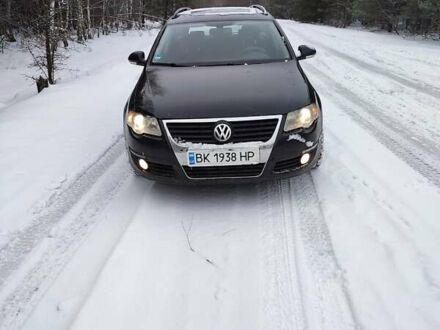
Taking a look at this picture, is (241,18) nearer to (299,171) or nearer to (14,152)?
(299,171)

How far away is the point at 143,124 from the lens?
3.85 metres

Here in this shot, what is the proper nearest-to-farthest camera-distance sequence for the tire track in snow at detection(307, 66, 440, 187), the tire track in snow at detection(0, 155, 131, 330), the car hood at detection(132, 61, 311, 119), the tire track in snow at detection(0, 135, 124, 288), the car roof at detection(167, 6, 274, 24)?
1. the tire track in snow at detection(0, 155, 131, 330)
2. the tire track in snow at detection(0, 135, 124, 288)
3. the car hood at detection(132, 61, 311, 119)
4. the tire track in snow at detection(307, 66, 440, 187)
5. the car roof at detection(167, 6, 274, 24)

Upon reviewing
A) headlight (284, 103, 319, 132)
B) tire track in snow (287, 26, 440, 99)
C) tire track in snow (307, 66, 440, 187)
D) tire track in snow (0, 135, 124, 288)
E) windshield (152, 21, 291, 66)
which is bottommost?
tire track in snow (0, 135, 124, 288)

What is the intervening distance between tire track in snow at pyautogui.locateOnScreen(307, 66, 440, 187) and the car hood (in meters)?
1.52

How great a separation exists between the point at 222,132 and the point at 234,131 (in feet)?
0.33

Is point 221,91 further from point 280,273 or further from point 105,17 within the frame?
point 105,17

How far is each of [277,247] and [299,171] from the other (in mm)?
889

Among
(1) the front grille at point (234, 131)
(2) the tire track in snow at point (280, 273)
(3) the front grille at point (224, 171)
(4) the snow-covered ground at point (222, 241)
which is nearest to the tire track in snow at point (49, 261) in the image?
(4) the snow-covered ground at point (222, 241)

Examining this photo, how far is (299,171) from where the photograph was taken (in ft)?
12.7

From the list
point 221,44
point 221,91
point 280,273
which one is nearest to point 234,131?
point 221,91

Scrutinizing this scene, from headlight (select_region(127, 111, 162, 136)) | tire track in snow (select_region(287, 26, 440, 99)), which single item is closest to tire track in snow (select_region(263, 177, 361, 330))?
headlight (select_region(127, 111, 162, 136))

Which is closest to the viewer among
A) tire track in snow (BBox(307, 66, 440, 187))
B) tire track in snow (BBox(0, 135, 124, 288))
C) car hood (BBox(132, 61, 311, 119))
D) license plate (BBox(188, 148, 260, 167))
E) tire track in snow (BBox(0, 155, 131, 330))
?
tire track in snow (BBox(0, 155, 131, 330))

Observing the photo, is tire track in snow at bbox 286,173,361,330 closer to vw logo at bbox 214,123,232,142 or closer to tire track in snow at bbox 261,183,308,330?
tire track in snow at bbox 261,183,308,330

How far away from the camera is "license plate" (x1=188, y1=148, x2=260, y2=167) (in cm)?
362
